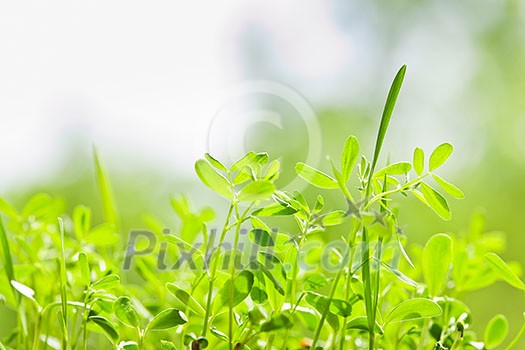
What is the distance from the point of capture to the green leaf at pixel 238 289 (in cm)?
25

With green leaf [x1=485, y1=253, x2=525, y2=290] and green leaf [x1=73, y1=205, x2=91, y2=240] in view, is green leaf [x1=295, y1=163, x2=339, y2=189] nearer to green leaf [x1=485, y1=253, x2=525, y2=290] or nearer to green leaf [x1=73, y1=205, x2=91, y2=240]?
green leaf [x1=485, y1=253, x2=525, y2=290]

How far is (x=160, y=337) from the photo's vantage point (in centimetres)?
41

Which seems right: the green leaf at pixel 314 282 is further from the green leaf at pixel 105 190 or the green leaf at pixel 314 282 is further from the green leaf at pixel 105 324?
the green leaf at pixel 105 190

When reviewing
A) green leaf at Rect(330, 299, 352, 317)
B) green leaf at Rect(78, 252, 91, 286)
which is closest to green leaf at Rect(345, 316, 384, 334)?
green leaf at Rect(330, 299, 352, 317)

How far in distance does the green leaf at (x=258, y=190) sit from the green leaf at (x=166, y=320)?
62 mm

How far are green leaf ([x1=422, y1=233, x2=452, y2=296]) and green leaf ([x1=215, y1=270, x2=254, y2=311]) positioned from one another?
112 mm

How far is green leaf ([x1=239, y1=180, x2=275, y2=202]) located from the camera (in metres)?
0.23

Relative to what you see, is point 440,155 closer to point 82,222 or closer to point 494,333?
point 494,333

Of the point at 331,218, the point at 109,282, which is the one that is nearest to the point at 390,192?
the point at 331,218

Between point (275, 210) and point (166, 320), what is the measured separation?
0.22ft

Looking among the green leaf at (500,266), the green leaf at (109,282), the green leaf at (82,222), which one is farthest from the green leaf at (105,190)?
the green leaf at (500,266)

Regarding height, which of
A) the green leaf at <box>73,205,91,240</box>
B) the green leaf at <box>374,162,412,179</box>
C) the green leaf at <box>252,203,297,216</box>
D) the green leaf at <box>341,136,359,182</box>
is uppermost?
the green leaf at <box>341,136,359,182</box>

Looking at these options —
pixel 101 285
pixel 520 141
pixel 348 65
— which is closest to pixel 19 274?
pixel 101 285

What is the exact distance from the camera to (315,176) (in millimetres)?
261
